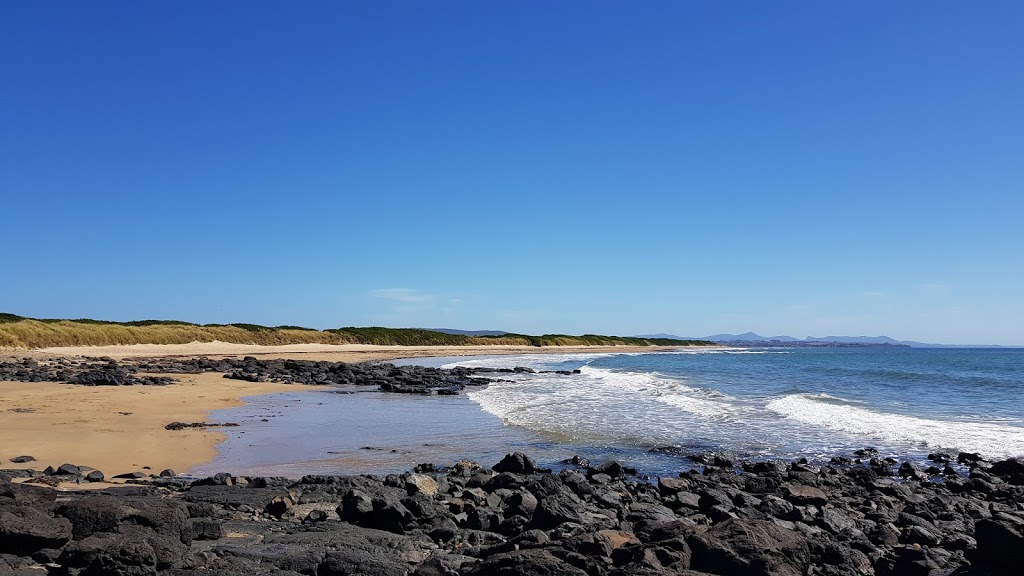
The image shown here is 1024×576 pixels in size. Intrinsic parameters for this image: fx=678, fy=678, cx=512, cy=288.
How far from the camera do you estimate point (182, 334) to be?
66125 mm

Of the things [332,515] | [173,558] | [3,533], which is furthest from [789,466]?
[3,533]

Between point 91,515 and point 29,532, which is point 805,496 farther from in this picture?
point 29,532

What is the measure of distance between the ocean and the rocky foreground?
91.7 inches

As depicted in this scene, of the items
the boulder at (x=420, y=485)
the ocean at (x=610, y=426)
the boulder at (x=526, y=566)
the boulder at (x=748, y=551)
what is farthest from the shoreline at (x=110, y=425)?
the boulder at (x=748, y=551)

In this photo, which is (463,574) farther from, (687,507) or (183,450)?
(183,450)

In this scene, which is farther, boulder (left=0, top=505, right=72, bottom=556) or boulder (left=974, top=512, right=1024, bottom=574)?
boulder (left=0, top=505, right=72, bottom=556)

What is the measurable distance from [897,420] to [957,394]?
12.6 metres

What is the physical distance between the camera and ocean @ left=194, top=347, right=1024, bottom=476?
14047 mm

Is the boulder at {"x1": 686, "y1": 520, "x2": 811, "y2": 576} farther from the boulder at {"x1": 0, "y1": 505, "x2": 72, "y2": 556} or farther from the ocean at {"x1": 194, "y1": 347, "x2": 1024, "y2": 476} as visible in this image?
the ocean at {"x1": 194, "y1": 347, "x2": 1024, "y2": 476}

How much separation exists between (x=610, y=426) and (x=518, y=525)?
11415 millimetres

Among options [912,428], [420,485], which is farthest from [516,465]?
[912,428]

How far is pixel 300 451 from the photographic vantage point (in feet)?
45.7

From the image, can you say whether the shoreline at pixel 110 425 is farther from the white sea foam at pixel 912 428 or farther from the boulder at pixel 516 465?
the white sea foam at pixel 912 428


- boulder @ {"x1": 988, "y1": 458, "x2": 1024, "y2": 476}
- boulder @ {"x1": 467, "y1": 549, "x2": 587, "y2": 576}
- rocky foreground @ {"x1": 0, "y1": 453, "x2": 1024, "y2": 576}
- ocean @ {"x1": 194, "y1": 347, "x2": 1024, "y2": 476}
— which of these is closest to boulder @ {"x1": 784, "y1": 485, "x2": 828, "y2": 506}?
rocky foreground @ {"x1": 0, "y1": 453, "x2": 1024, "y2": 576}
